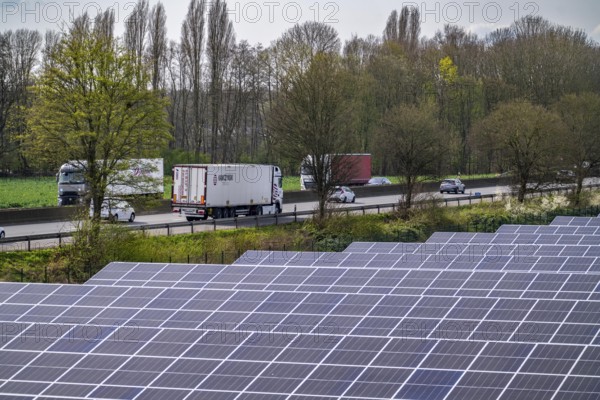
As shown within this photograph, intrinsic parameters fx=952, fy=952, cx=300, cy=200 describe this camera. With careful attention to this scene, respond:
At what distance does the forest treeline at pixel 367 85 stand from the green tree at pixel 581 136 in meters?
0.58

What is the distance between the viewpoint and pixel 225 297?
2377 centimetres

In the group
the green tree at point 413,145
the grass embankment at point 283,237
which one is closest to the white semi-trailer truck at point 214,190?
the grass embankment at point 283,237

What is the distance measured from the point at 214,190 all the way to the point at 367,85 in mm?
56031

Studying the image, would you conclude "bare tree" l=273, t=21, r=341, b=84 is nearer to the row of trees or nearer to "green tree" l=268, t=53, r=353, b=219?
the row of trees

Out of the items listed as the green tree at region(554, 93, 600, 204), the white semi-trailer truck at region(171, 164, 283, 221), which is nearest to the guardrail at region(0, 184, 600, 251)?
the white semi-trailer truck at region(171, 164, 283, 221)

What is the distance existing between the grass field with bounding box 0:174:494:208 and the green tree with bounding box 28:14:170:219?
3345mm

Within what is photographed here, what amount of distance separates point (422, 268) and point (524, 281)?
10.8 ft

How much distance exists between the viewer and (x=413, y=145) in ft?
208

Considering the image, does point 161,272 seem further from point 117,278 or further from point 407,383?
point 407,383

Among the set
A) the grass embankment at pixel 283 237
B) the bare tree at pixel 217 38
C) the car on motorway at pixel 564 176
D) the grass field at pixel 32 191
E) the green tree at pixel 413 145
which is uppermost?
the bare tree at pixel 217 38

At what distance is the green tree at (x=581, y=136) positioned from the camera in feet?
233

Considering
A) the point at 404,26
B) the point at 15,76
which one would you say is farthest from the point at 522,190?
the point at 404,26

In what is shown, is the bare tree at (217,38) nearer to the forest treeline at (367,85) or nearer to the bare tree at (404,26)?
the forest treeline at (367,85)

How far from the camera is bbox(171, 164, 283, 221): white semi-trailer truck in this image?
55.3 metres
